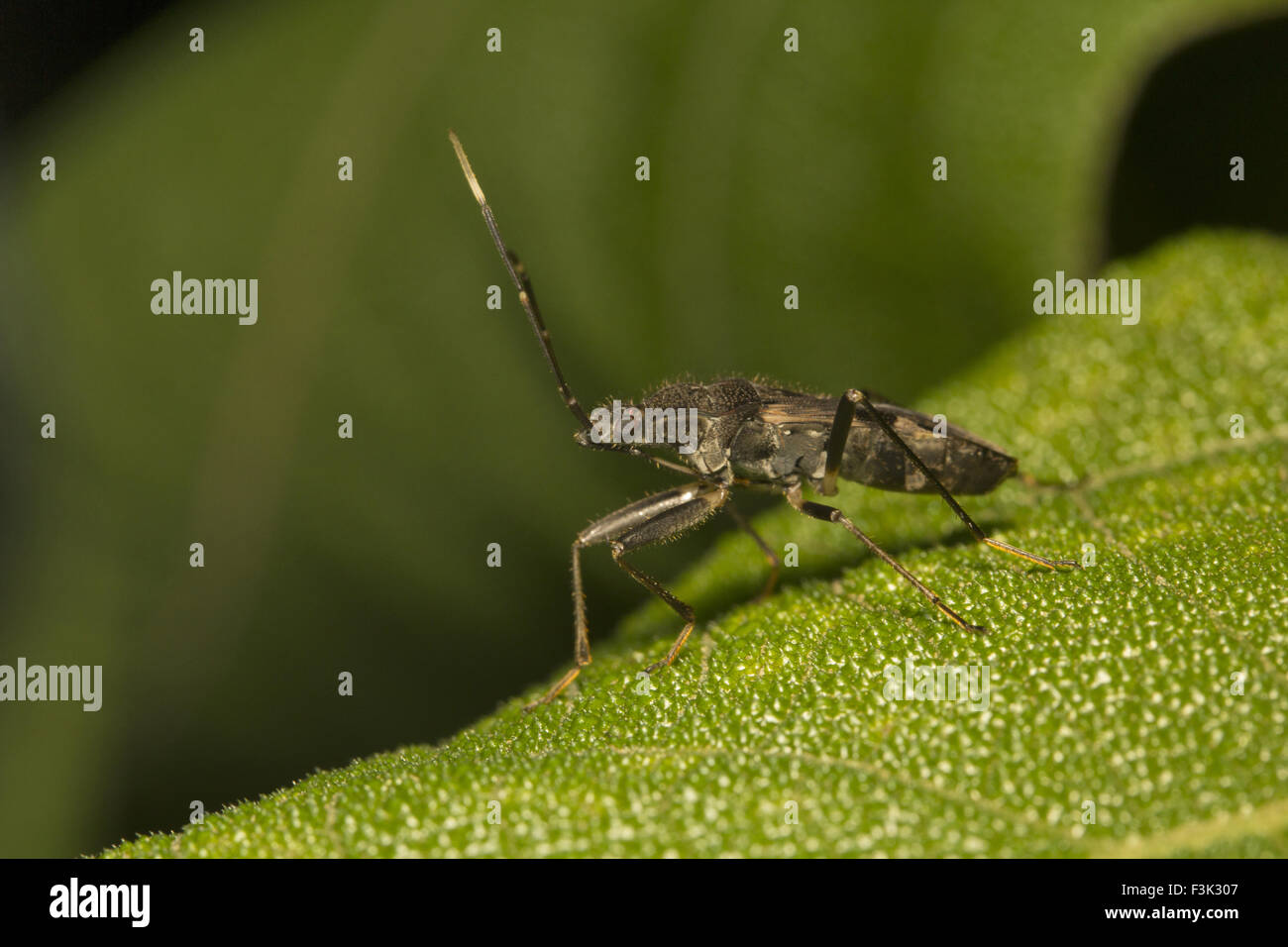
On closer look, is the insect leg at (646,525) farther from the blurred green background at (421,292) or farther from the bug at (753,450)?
the blurred green background at (421,292)

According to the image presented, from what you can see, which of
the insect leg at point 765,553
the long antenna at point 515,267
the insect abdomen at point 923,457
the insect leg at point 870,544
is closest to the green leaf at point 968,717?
the insect leg at point 870,544

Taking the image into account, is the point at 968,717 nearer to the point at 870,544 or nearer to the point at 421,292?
the point at 870,544

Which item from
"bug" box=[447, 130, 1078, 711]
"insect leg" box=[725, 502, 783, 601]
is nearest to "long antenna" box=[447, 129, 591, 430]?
"bug" box=[447, 130, 1078, 711]

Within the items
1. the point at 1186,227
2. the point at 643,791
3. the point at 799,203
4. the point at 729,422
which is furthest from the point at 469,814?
the point at 1186,227

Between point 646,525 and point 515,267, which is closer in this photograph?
point 515,267

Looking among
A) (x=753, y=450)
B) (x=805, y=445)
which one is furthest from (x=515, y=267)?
(x=805, y=445)
